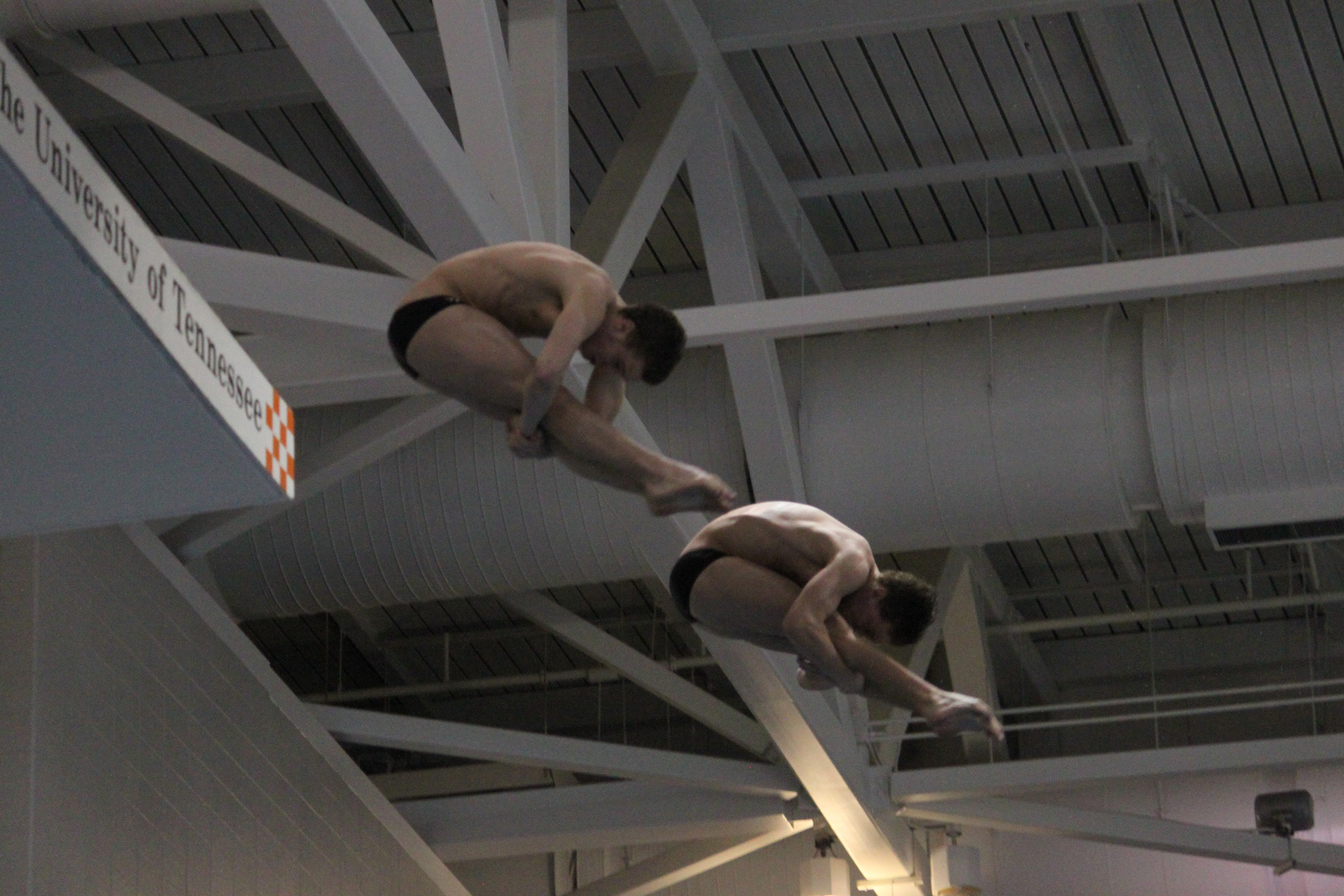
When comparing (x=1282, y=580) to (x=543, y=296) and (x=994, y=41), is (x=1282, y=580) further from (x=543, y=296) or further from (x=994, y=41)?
(x=543, y=296)

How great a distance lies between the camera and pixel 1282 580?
18.6 metres

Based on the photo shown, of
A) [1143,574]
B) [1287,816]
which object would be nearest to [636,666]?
[1287,816]

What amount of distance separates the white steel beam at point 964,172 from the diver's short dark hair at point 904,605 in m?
7.06

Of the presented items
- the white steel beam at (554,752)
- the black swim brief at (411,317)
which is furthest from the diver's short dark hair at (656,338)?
the white steel beam at (554,752)

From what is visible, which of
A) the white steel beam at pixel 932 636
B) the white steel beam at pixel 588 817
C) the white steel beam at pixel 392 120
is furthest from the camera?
the white steel beam at pixel 588 817

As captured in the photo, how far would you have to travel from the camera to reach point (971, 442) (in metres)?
12.0

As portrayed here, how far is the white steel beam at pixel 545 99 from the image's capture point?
8336mm

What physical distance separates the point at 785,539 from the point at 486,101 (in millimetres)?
2294

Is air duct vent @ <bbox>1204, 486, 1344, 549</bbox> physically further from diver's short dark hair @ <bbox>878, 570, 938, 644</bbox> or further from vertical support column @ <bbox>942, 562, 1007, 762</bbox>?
diver's short dark hair @ <bbox>878, 570, 938, 644</bbox>

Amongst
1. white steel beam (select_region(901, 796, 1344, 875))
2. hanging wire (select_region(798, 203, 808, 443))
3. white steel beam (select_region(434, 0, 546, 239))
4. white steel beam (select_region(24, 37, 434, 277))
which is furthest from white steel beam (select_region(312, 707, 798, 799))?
white steel beam (select_region(434, 0, 546, 239))

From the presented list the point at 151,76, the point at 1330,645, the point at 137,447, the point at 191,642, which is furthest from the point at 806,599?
the point at 1330,645

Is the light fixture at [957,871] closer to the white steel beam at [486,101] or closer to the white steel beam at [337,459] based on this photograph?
the white steel beam at [337,459]

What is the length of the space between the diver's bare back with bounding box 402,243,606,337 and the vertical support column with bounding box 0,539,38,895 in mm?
4741

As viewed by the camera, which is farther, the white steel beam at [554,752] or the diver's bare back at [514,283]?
the white steel beam at [554,752]
